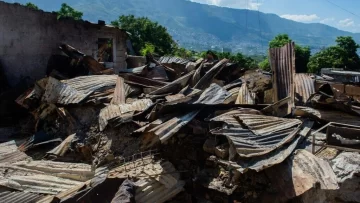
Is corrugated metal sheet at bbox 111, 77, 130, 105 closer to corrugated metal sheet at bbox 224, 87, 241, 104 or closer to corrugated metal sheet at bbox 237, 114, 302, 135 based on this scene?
corrugated metal sheet at bbox 224, 87, 241, 104

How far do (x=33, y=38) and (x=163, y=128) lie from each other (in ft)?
25.8

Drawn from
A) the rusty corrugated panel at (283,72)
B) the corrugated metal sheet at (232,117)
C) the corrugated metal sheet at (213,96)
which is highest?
the rusty corrugated panel at (283,72)

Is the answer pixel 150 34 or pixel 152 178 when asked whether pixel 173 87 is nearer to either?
pixel 152 178

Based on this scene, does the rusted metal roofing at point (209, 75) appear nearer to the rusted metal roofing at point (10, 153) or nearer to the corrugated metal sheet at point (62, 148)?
the corrugated metal sheet at point (62, 148)

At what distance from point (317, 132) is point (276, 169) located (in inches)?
57.4

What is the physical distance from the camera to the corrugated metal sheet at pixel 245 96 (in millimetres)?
7633

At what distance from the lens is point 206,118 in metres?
6.73

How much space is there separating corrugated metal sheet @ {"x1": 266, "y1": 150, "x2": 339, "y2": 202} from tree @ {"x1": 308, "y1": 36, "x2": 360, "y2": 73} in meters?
25.8

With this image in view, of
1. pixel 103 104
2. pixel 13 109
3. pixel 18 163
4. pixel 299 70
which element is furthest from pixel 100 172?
pixel 299 70

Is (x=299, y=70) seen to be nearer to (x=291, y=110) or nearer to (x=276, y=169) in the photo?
(x=291, y=110)

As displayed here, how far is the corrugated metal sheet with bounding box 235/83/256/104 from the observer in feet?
25.0

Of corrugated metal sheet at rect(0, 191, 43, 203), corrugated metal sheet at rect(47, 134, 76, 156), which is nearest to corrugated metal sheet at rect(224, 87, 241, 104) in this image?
corrugated metal sheet at rect(47, 134, 76, 156)

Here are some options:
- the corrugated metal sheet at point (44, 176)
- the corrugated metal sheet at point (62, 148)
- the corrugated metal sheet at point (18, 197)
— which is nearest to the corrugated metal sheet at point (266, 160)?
the corrugated metal sheet at point (44, 176)

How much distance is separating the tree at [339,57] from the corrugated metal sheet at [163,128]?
83.0 ft
